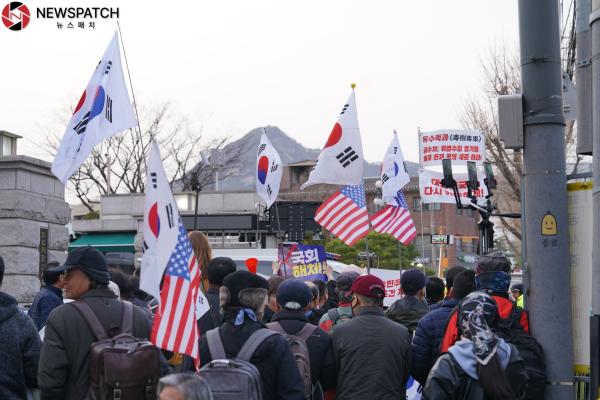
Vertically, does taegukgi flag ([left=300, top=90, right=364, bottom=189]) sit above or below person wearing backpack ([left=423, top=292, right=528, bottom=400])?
above

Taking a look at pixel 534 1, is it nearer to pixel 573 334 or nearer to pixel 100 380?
pixel 573 334

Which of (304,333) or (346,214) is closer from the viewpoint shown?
(304,333)

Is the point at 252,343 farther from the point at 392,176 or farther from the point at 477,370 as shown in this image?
the point at 392,176

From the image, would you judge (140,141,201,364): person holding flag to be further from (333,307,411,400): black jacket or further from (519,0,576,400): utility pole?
(519,0,576,400): utility pole

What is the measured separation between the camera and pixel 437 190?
18.0 m

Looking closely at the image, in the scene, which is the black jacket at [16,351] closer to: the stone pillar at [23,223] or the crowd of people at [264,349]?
the crowd of people at [264,349]

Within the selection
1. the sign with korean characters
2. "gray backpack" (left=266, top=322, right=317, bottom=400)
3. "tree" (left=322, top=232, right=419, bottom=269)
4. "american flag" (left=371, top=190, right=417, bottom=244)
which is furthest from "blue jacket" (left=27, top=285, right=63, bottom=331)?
"tree" (left=322, top=232, right=419, bottom=269)

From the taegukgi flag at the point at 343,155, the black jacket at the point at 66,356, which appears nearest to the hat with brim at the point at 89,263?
the black jacket at the point at 66,356

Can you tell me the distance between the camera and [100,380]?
553 cm

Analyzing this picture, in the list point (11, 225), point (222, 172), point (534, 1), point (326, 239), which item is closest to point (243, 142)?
point (222, 172)

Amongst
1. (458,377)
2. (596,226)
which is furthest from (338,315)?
(596,226)

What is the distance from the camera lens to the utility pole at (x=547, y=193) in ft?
20.7

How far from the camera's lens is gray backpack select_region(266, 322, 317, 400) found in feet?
21.4

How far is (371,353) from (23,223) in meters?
9.18
